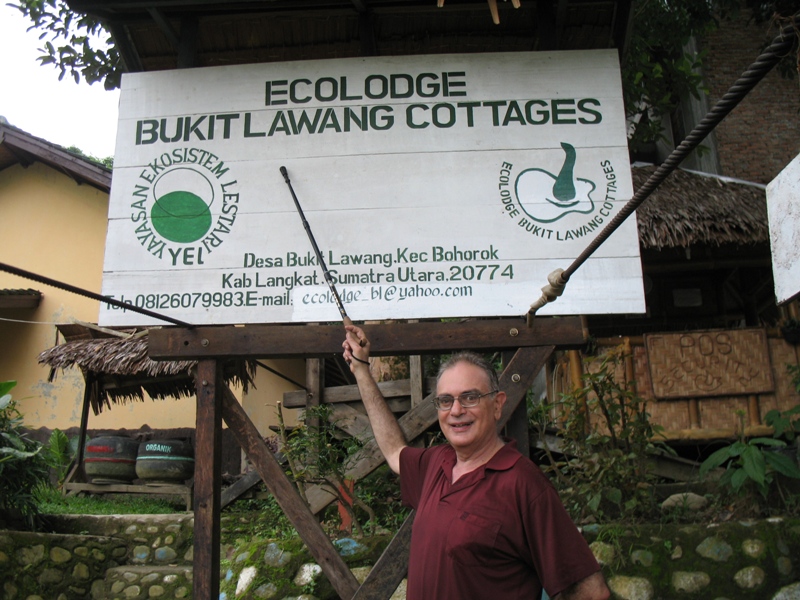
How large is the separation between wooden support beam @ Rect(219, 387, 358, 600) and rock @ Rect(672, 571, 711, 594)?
2282 mm

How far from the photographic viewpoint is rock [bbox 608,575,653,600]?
4789 millimetres

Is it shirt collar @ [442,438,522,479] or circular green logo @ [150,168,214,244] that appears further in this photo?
circular green logo @ [150,168,214,244]

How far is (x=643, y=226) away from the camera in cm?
757

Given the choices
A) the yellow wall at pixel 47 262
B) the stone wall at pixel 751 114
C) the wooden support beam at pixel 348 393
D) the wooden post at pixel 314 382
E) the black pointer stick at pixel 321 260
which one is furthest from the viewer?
the yellow wall at pixel 47 262

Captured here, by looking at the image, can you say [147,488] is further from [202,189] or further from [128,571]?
[202,189]

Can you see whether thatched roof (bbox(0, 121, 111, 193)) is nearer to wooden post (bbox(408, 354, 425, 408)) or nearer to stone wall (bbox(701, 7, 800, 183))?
wooden post (bbox(408, 354, 425, 408))

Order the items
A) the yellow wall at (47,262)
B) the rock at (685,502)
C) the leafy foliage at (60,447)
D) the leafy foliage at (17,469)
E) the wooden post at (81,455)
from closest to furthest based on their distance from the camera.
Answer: the rock at (685,502) < the leafy foliage at (17,469) < the wooden post at (81,455) < the leafy foliage at (60,447) < the yellow wall at (47,262)

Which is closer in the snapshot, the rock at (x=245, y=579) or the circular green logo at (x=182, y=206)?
the circular green logo at (x=182, y=206)

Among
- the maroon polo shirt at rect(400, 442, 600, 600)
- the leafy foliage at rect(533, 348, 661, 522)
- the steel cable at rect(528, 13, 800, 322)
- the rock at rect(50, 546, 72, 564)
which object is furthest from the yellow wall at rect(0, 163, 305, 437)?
the steel cable at rect(528, 13, 800, 322)

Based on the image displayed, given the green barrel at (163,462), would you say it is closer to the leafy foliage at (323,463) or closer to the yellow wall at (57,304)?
the yellow wall at (57,304)

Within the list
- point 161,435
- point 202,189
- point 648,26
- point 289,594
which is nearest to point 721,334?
point 648,26

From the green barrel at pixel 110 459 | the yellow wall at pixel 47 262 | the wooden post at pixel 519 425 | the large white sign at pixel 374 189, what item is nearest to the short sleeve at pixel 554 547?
the wooden post at pixel 519 425

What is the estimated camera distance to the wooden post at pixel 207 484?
377cm

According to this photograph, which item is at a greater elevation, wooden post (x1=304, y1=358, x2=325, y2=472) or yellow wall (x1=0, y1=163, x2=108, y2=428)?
yellow wall (x1=0, y1=163, x2=108, y2=428)
